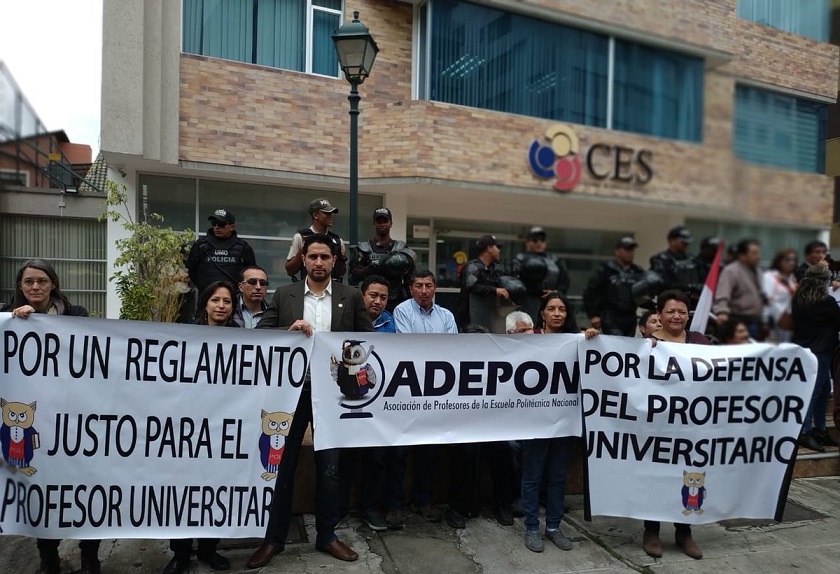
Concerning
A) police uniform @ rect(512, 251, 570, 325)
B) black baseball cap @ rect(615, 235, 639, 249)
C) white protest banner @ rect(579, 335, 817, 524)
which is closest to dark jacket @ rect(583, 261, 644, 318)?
black baseball cap @ rect(615, 235, 639, 249)

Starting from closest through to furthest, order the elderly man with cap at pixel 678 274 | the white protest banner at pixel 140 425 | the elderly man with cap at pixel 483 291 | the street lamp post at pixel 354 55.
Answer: the elderly man with cap at pixel 678 274
the white protest banner at pixel 140 425
the elderly man with cap at pixel 483 291
the street lamp post at pixel 354 55

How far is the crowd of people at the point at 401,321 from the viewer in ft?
12.2

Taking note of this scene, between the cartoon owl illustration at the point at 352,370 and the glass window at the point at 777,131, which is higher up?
the glass window at the point at 777,131

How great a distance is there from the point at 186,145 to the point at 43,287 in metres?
5.69

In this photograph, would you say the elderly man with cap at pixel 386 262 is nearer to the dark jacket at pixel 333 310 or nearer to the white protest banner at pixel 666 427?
the dark jacket at pixel 333 310

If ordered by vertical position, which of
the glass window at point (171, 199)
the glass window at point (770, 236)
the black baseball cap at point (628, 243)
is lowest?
the glass window at point (770, 236)

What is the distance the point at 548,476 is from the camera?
13.7ft

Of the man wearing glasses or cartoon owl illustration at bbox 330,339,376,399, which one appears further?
the man wearing glasses

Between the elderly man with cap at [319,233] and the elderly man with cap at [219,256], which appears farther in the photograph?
the elderly man with cap at [219,256]

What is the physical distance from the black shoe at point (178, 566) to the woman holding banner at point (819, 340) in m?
4.79

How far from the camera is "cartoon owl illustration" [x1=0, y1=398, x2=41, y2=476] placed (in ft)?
10.9

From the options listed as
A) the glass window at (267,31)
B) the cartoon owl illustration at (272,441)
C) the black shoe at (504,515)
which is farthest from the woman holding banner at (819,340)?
the glass window at (267,31)

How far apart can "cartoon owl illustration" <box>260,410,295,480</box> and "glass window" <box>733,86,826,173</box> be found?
3.03 metres

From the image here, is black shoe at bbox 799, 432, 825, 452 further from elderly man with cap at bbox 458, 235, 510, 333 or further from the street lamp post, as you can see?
the street lamp post
